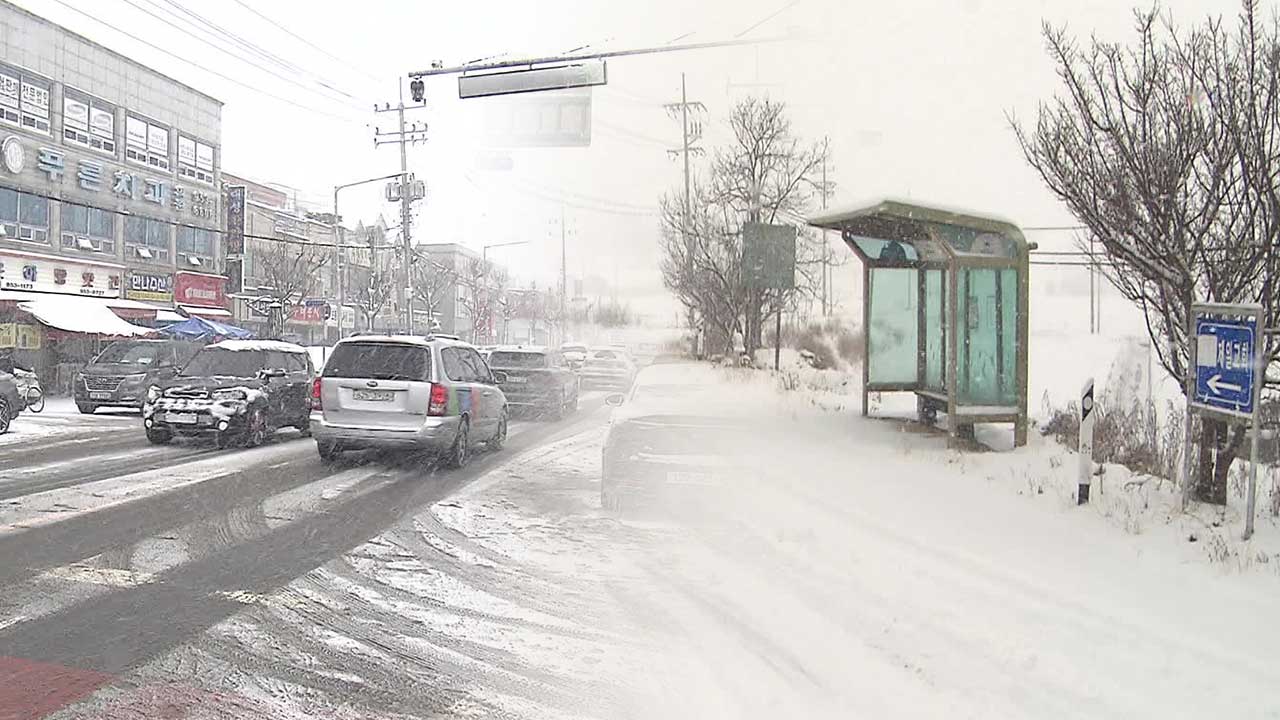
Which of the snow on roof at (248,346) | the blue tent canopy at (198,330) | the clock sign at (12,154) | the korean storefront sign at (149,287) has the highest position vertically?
the clock sign at (12,154)

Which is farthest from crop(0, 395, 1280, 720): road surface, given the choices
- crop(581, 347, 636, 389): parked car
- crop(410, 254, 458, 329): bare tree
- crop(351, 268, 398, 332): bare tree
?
crop(410, 254, 458, 329): bare tree

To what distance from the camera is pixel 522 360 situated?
18531mm

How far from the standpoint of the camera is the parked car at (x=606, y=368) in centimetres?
2655

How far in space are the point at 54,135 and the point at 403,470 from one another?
86.2 feet

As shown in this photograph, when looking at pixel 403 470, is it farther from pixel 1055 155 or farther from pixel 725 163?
pixel 725 163

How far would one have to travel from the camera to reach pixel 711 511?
729 centimetres

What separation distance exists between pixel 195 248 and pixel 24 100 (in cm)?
955

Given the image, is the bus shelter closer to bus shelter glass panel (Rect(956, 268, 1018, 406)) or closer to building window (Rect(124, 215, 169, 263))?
bus shelter glass panel (Rect(956, 268, 1018, 406))

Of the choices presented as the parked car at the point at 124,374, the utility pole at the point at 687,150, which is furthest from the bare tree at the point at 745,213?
the parked car at the point at 124,374

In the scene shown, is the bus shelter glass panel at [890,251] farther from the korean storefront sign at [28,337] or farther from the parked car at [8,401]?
the korean storefront sign at [28,337]

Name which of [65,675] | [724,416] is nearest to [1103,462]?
[724,416]

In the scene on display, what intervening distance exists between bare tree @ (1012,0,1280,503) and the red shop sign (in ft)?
116

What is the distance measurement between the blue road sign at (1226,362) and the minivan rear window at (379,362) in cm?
747

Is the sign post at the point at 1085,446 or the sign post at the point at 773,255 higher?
the sign post at the point at 773,255
